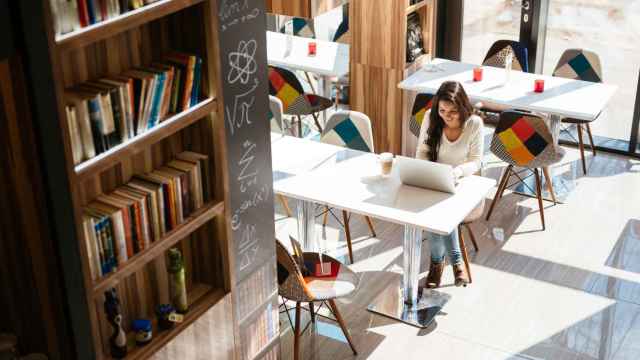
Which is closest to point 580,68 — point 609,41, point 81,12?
point 609,41

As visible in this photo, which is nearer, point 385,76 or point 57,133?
point 57,133

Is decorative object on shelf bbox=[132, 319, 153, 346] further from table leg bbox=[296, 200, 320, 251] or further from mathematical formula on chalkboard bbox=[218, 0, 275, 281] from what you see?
table leg bbox=[296, 200, 320, 251]

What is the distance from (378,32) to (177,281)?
401cm

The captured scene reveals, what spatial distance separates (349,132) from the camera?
6207mm

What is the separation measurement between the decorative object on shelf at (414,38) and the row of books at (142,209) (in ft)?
12.8

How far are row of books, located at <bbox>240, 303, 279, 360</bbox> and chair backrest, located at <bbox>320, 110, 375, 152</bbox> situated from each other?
2155 mm

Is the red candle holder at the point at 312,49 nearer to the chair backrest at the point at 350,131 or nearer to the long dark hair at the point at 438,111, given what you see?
the chair backrest at the point at 350,131

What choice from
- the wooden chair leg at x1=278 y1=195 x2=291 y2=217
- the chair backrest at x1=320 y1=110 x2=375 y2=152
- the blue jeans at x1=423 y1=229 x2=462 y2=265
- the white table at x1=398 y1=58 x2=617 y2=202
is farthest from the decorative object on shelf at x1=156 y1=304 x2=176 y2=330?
the white table at x1=398 y1=58 x2=617 y2=202

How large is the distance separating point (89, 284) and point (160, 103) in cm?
73

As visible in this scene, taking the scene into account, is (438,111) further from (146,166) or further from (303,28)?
(303,28)

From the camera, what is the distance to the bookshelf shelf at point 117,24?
2.66 m

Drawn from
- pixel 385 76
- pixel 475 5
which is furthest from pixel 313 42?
pixel 475 5

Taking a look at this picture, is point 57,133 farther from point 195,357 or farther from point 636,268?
point 636,268

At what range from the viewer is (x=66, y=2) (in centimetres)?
268
